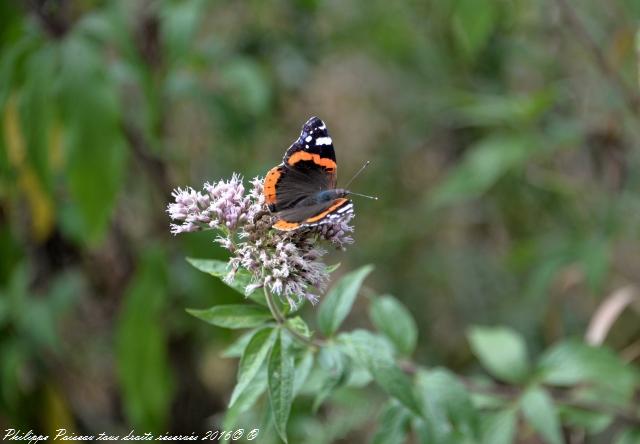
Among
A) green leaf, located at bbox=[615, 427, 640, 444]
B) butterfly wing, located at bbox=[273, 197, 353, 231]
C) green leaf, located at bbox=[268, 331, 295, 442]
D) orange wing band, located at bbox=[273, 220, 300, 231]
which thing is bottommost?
green leaf, located at bbox=[615, 427, 640, 444]

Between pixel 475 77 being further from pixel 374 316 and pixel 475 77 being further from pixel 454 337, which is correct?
pixel 374 316

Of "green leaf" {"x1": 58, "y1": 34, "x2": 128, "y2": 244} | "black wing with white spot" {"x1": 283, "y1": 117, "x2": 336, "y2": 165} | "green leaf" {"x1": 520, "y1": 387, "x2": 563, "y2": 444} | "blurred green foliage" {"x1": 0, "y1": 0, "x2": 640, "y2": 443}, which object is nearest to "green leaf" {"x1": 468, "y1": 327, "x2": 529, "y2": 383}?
"blurred green foliage" {"x1": 0, "y1": 0, "x2": 640, "y2": 443}

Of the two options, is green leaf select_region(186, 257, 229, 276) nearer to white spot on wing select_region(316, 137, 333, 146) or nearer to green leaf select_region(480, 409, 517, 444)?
white spot on wing select_region(316, 137, 333, 146)

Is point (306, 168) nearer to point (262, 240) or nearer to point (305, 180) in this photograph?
point (305, 180)

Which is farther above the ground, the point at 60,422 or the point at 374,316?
the point at 374,316

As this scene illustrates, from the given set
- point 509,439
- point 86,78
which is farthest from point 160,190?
point 509,439

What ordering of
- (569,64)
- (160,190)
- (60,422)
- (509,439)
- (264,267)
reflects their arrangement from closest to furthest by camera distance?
(264,267) → (509,439) → (160,190) → (60,422) → (569,64)

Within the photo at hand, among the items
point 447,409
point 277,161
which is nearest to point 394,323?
point 447,409

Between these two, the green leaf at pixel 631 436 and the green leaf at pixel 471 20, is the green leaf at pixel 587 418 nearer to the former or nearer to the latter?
the green leaf at pixel 631 436
